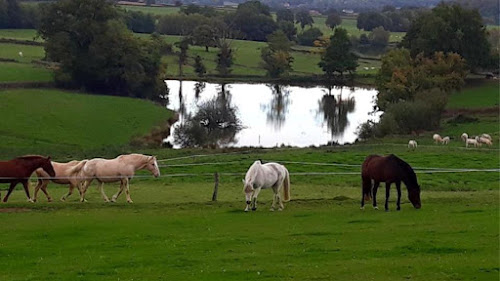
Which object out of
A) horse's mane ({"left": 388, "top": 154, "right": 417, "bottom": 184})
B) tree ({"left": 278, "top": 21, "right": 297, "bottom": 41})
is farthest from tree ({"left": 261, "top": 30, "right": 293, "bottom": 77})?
horse's mane ({"left": 388, "top": 154, "right": 417, "bottom": 184})

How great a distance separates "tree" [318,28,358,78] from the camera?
105188 mm

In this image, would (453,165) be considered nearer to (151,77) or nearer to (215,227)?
(215,227)

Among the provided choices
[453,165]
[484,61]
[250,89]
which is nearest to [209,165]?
[453,165]

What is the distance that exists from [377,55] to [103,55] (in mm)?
73649

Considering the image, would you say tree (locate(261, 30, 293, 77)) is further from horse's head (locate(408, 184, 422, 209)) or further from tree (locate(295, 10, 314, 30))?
horse's head (locate(408, 184, 422, 209))

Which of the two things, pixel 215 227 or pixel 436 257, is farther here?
pixel 215 227

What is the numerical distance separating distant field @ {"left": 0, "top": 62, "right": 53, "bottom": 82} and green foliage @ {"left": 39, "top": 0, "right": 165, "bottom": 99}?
2.89m

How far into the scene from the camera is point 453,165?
129 ft

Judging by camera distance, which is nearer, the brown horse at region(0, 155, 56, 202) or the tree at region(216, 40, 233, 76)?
the brown horse at region(0, 155, 56, 202)

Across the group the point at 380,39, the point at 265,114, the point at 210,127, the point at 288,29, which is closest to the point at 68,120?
the point at 210,127

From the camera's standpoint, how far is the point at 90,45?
243 feet

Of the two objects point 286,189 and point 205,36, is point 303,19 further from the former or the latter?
point 286,189

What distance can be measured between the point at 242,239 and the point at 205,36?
4364 inches

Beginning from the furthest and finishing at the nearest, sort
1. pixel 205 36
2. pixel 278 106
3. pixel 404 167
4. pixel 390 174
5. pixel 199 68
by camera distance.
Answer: pixel 205 36, pixel 199 68, pixel 278 106, pixel 404 167, pixel 390 174
